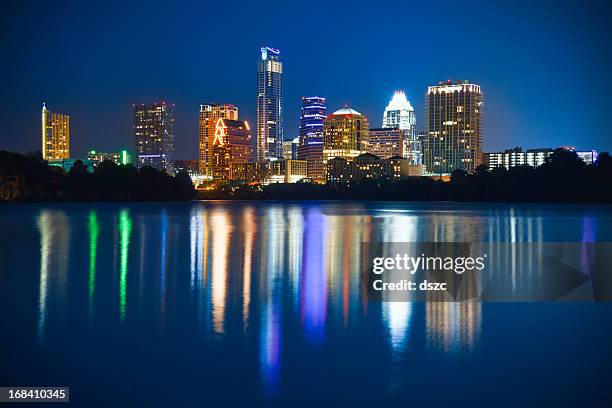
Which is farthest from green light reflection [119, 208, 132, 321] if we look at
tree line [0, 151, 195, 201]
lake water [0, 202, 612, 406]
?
tree line [0, 151, 195, 201]

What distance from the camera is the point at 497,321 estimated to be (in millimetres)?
12258

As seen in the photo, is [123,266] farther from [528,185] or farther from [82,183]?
[528,185]

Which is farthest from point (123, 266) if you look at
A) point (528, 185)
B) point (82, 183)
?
point (528, 185)

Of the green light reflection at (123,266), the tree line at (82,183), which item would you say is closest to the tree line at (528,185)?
the tree line at (82,183)

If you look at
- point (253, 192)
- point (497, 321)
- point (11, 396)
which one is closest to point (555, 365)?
point (497, 321)

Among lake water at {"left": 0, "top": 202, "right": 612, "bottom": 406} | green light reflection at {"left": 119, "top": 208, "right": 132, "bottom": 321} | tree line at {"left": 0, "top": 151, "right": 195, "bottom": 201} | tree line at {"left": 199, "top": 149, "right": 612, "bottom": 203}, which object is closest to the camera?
lake water at {"left": 0, "top": 202, "right": 612, "bottom": 406}

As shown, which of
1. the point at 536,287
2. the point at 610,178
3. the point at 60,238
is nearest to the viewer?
the point at 536,287

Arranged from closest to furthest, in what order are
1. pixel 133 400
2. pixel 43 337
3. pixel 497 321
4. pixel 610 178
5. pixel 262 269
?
pixel 133 400 < pixel 43 337 < pixel 497 321 < pixel 262 269 < pixel 610 178

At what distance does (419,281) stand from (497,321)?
418 centimetres

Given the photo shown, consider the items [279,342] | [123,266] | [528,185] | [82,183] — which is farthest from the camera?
[528,185]

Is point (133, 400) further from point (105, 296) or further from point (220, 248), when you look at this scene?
point (220, 248)

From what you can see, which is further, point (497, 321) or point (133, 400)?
point (497, 321)

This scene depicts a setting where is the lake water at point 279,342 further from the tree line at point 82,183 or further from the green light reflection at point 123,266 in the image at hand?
the tree line at point 82,183

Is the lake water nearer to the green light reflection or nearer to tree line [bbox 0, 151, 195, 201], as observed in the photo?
the green light reflection
